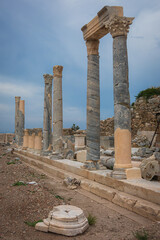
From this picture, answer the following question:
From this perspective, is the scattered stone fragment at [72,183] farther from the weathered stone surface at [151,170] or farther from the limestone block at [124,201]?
the weathered stone surface at [151,170]

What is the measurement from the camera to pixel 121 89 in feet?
21.8

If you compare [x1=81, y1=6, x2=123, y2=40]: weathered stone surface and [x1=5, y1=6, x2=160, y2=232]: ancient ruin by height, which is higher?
[x1=81, y1=6, x2=123, y2=40]: weathered stone surface

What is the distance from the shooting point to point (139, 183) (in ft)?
18.5

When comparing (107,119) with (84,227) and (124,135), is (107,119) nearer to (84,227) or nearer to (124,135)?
(124,135)

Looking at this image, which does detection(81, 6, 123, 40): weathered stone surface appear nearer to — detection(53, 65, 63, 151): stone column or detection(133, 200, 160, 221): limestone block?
detection(53, 65, 63, 151): stone column

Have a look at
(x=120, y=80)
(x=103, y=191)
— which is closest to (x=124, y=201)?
(x=103, y=191)

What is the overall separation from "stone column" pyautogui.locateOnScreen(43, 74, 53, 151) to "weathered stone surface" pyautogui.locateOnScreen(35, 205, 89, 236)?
10332 millimetres

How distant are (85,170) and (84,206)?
237cm

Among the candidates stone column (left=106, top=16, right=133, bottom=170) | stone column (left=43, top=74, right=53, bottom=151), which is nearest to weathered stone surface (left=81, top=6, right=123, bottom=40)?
stone column (left=106, top=16, right=133, bottom=170)

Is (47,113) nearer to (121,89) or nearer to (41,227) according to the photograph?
(121,89)

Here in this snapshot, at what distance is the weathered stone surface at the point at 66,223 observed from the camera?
3.73 m

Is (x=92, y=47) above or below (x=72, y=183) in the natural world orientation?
above

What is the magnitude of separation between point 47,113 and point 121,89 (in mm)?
8695

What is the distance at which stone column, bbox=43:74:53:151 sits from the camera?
1423 cm
